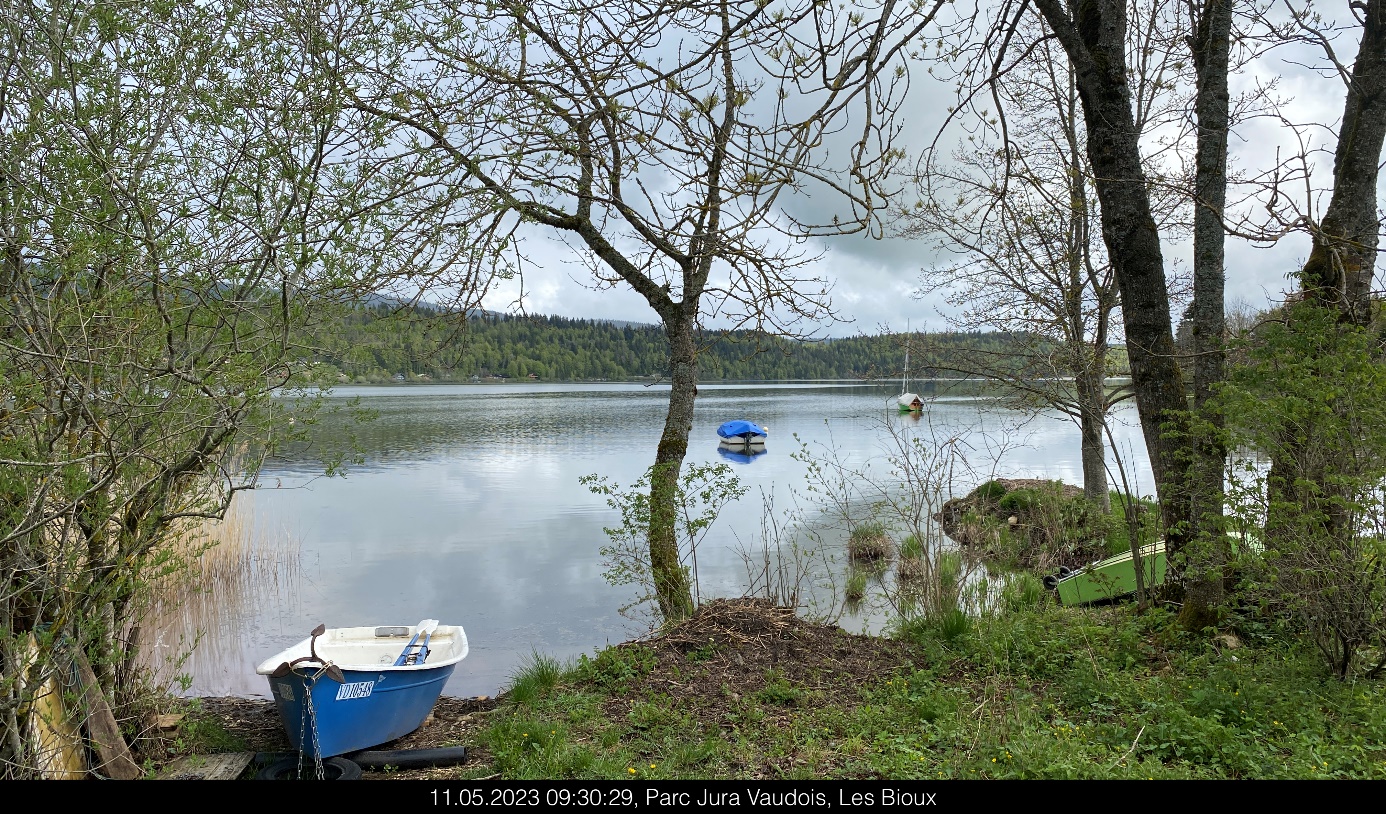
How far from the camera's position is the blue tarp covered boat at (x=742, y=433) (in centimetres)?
3553

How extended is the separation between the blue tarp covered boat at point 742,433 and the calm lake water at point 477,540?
2.77 meters

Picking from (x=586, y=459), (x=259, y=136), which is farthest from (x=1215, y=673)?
(x=586, y=459)

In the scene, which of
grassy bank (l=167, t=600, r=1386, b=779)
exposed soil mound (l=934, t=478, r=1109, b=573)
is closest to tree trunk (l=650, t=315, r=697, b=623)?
grassy bank (l=167, t=600, r=1386, b=779)

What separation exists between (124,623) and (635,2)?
4.89m

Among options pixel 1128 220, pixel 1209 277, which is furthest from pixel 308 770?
pixel 1209 277

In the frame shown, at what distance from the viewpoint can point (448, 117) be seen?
20.6ft

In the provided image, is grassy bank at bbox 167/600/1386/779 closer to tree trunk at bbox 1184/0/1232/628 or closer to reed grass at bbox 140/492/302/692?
tree trunk at bbox 1184/0/1232/628

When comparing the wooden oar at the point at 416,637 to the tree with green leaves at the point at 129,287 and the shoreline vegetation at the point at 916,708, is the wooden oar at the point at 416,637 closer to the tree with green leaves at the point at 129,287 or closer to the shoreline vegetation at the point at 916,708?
the shoreline vegetation at the point at 916,708

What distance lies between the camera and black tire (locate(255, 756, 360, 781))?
5949mm

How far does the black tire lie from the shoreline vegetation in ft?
0.75

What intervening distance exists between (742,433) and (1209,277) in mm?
29666

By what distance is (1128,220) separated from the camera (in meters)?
5.89

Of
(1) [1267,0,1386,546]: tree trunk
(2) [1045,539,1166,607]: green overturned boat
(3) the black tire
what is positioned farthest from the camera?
(2) [1045,539,1166,607]: green overturned boat
